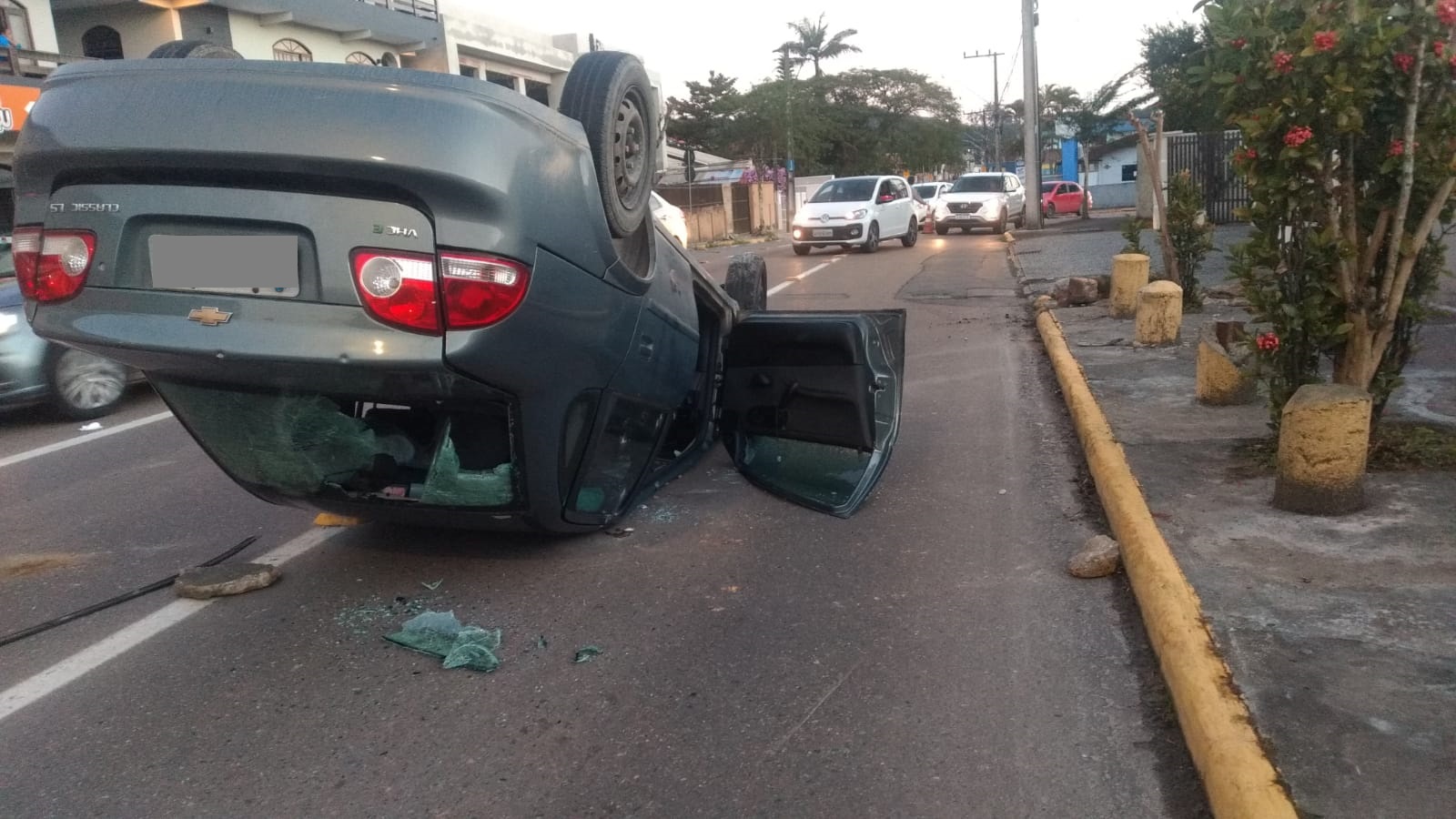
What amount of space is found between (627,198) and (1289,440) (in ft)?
9.37

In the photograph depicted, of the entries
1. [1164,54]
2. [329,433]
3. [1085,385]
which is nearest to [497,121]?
[329,433]

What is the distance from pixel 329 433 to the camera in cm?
428

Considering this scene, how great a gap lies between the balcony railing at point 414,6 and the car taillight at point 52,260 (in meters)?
28.7

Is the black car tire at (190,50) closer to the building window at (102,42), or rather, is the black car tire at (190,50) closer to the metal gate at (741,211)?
the building window at (102,42)

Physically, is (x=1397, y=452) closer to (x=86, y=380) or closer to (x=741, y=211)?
(x=86, y=380)

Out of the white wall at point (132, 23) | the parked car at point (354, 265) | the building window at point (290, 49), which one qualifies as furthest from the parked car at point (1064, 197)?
the parked car at point (354, 265)

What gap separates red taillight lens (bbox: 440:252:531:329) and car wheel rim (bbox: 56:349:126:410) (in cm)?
572

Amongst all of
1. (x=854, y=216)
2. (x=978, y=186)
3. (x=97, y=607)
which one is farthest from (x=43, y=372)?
(x=978, y=186)

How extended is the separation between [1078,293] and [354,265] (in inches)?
417

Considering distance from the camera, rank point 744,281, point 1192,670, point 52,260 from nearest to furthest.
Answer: point 1192,670
point 52,260
point 744,281

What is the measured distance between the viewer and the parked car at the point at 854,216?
24359 mm

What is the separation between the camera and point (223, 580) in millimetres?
4645

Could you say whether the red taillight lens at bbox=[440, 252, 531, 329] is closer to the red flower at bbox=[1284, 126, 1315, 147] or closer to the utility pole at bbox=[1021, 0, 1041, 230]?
the red flower at bbox=[1284, 126, 1315, 147]

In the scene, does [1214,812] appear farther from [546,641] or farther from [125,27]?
[125,27]
